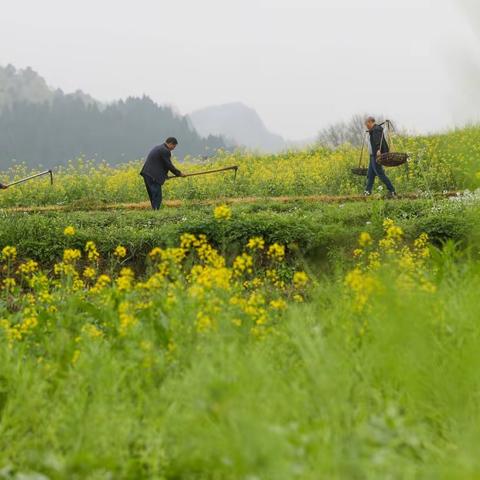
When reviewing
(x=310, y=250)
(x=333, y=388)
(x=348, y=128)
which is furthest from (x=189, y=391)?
(x=348, y=128)

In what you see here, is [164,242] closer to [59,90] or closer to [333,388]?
[333,388]

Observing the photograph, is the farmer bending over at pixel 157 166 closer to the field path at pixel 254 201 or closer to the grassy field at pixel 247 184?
the field path at pixel 254 201

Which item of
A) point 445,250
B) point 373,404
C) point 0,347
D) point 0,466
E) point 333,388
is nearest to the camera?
point 333,388

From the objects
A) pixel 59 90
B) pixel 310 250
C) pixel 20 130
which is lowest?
pixel 310 250

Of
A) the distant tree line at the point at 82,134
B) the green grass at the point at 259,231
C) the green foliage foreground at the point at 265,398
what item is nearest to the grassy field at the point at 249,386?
the green foliage foreground at the point at 265,398

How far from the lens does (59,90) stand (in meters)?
183

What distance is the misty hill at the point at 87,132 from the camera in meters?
117

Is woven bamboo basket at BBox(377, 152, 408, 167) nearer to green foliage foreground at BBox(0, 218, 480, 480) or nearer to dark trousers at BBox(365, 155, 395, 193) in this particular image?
dark trousers at BBox(365, 155, 395, 193)

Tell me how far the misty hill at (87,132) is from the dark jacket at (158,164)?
9987 cm

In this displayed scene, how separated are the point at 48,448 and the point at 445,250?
314 centimetres

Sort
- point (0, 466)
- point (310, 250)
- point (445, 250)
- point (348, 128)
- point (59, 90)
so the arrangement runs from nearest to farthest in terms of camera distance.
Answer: point (0, 466), point (445, 250), point (310, 250), point (348, 128), point (59, 90)

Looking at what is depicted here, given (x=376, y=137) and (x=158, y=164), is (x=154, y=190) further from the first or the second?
(x=376, y=137)

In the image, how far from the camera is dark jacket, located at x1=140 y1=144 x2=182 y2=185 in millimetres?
14102

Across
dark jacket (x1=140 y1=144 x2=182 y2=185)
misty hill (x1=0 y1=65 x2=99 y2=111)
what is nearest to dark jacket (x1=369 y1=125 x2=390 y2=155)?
dark jacket (x1=140 y1=144 x2=182 y2=185)
